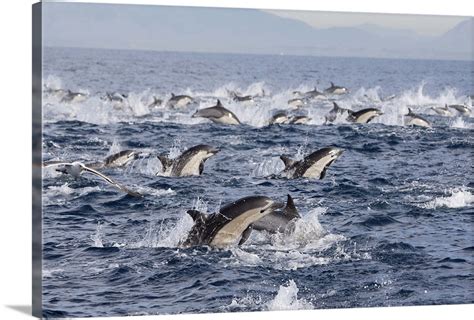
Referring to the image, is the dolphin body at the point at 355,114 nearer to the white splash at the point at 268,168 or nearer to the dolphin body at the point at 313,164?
the dolphin body at the point at 313,164

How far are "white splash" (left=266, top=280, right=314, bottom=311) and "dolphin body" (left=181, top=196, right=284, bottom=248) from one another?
732mm

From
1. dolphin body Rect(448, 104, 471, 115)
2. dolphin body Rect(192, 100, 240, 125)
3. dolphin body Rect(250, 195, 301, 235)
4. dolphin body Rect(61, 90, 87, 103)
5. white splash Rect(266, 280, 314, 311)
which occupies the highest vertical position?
dolphin body Rect(61, 90, 87, 103)

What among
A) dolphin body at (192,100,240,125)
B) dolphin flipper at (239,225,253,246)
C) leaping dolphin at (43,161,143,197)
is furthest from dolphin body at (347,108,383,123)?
leaping dolphin at (43,161,143,197)

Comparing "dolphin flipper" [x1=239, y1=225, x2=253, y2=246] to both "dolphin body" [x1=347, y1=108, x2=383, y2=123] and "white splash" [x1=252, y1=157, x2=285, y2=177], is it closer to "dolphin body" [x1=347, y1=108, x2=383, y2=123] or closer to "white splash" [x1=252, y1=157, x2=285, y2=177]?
"white splash" [x1=252, y1=157, x2=285, y2=177]

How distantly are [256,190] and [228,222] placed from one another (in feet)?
1.70

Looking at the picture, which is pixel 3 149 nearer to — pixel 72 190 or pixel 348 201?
pixel 72 190

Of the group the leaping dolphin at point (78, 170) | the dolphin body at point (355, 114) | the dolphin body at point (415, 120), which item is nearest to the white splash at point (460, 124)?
the dolphin body at point (415, 120)

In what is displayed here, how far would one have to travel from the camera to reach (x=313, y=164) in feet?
40.9

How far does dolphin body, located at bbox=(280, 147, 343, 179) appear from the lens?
1237 cm

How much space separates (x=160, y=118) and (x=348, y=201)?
2413 mm

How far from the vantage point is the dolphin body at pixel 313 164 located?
1237cm

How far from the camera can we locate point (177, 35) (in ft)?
39.5

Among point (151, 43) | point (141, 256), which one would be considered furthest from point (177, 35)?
point (141, 256)

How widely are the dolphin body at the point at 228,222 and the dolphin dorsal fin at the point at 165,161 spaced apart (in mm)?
575
